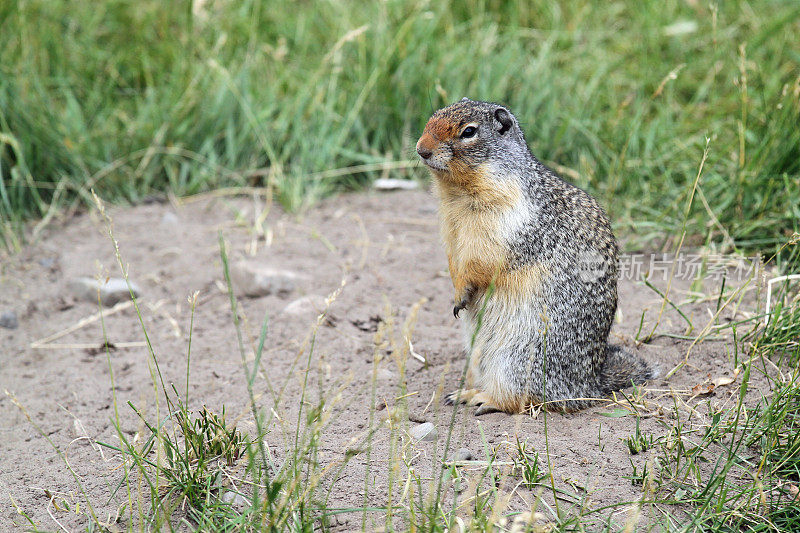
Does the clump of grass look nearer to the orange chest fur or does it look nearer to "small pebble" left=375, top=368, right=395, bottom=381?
the orange chest fur

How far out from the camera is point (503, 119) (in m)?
3.63

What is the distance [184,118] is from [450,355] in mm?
2633

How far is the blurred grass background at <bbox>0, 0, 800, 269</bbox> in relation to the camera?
4984mm

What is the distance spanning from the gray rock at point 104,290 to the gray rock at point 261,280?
0.57 metres

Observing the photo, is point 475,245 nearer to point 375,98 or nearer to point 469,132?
point 469,132

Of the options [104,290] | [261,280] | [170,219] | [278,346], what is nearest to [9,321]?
[104,290]

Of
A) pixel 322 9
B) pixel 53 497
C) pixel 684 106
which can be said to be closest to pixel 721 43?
pixel 684 106

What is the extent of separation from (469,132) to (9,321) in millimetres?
2656

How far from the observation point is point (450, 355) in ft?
13.3

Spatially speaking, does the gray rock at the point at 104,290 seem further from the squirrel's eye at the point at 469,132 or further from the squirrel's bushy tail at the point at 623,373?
the squirrel's bushy tail at the point at 623,373

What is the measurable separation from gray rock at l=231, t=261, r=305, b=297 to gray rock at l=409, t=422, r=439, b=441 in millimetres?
1582

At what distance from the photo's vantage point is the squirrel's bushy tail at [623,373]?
3539 millimetres

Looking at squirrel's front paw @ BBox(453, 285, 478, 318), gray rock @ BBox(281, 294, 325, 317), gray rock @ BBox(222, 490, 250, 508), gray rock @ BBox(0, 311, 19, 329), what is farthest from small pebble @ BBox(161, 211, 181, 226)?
gray rock @ BBox(222, 490, 250, 508)

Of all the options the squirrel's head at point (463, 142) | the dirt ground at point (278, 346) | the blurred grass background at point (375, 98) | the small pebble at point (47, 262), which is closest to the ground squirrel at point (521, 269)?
the squirrel's head at point (463, 142)
